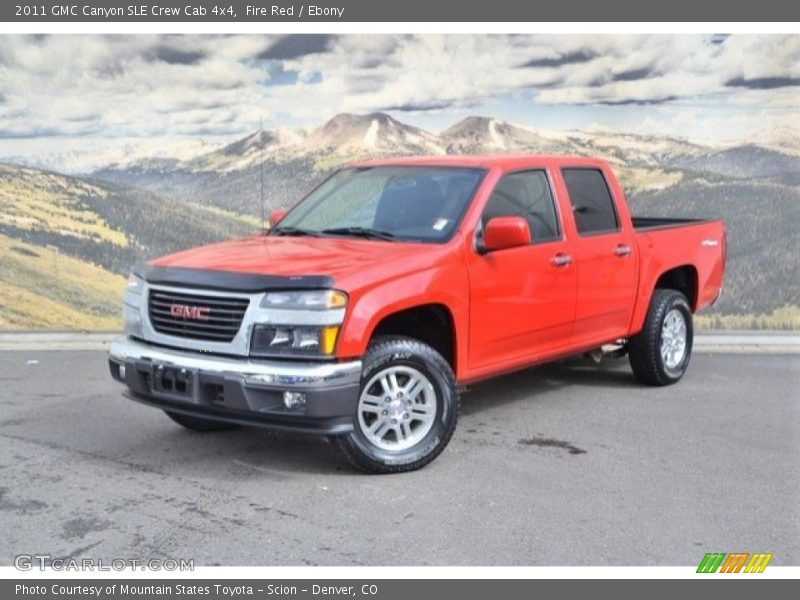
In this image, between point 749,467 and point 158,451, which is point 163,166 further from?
point 749,467

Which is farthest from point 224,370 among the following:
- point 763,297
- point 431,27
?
point 763,297

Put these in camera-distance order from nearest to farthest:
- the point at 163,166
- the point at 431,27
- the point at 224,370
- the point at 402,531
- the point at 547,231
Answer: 1. the point at 402,531
2. the point at 224,370
3. the point at 547,231
4. the point at 431,27
5. the point at 163,166

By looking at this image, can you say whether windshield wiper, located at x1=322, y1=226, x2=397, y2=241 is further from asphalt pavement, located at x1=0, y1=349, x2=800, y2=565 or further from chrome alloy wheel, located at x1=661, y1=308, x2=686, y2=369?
chrome alloy wheel, located at x1=661, y1=308, x2=686, y2=369

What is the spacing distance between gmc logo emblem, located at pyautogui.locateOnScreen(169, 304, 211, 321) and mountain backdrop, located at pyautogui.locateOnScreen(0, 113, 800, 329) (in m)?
5.38

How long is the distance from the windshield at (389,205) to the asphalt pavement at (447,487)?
4.65ft

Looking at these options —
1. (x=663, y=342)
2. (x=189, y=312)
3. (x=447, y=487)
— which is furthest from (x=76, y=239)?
(x=447, y=487)

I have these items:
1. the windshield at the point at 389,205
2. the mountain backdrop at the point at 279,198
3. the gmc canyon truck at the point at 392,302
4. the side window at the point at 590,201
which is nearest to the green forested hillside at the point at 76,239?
the mountain backdrop at the point at 279,198

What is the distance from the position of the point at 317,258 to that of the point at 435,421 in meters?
1.19

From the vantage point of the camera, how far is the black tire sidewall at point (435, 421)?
5.28 m

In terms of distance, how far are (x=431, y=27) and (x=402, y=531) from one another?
6.92 meters

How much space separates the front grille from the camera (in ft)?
17.0

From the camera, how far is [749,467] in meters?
5.57

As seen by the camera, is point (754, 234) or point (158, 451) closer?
point (158, 451)

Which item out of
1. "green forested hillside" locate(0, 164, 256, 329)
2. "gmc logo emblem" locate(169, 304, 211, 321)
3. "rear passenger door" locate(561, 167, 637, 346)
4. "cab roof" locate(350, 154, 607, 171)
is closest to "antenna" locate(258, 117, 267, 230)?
"green forested hillside" locate(0, 164, 256, 329)
